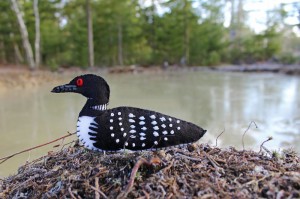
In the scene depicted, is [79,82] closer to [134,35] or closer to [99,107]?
[99,107]

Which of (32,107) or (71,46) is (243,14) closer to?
(71,46)

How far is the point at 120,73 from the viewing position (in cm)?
1276

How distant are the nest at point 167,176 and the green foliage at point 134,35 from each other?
46.5 feet

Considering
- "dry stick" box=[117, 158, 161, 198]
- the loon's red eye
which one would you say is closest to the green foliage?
the loon's red eye

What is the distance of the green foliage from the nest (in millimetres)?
14173

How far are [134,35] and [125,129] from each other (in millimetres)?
15371

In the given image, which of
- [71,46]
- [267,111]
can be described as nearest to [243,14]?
[71,46]

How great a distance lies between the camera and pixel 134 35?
16.2 metres

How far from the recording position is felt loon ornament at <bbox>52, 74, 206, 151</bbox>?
48.8 inches

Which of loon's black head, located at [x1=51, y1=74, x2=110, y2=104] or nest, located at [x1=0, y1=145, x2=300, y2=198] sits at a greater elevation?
loon's black head, located at [x1=51, y1=74, x2=110, y2=104]

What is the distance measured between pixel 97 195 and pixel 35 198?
253 mm

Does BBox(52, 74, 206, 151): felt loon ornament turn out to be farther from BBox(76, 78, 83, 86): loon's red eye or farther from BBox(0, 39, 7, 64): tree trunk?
BBox(0, 39, 7, 64): tree trunk

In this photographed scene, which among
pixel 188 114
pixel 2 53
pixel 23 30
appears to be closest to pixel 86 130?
pixel 188 114

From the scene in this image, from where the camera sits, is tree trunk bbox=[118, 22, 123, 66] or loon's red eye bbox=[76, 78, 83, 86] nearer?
loon's red eye bbox=[76, 78, 83, 86]
